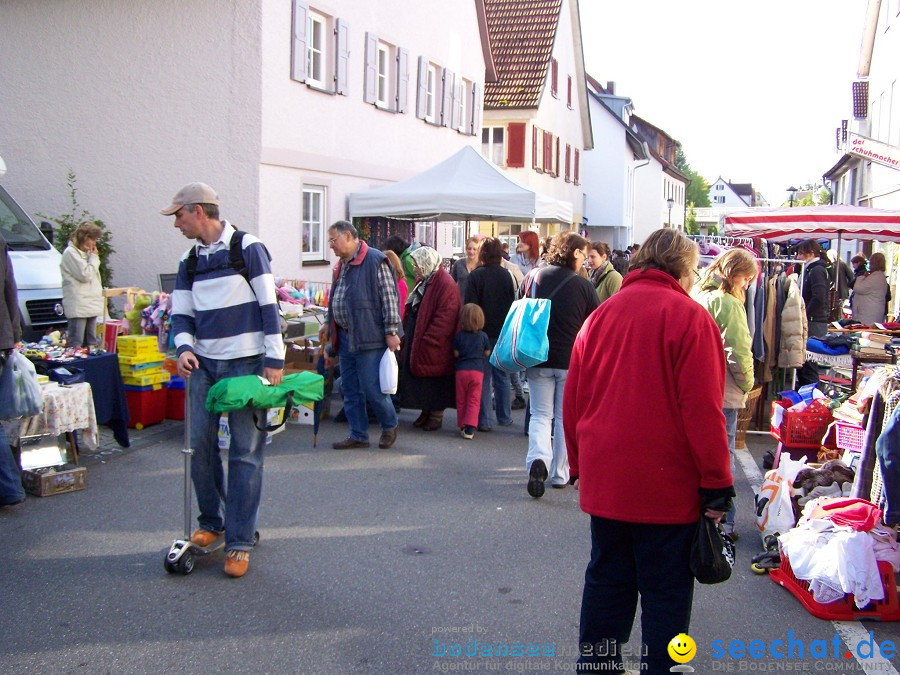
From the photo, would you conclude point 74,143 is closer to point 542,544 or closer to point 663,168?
point 542,544

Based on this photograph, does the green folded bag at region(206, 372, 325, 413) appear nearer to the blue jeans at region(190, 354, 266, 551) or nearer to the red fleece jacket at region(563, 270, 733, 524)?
the blue jeans at region(190, 354, 266, 551)

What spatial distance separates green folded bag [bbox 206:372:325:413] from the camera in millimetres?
4645

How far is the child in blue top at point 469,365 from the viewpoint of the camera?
8672mm

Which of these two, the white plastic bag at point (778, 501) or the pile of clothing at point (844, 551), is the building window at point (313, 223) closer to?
the white plastic bag at point (778, 501)

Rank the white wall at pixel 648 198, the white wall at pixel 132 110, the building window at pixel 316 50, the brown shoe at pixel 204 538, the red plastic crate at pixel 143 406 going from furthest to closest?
the white wall at pixel 648 198 → the building window at pixel 316 50 → the white wall at pixel 132 110 → the red plastic crate at pixel 143 406 → the brown shoe at pixel 204 538

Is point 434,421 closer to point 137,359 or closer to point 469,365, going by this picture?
point 469,365

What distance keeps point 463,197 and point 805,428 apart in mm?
7176

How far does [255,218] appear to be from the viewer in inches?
532

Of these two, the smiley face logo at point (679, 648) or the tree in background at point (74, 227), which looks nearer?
the smiley face logo at point (679, 648)

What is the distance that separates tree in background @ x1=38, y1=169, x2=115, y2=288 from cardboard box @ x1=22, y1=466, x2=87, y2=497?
7.68m

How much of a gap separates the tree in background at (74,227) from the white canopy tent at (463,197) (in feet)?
12.6

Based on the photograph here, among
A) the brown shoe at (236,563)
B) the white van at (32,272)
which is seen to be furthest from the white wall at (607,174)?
the brown shoe at (236,563)

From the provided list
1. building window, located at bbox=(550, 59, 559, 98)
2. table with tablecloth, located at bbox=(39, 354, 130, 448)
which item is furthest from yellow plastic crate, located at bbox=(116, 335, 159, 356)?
building window, located at bbox=(550, 59, 559, 98)

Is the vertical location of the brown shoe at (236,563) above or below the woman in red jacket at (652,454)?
below
